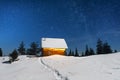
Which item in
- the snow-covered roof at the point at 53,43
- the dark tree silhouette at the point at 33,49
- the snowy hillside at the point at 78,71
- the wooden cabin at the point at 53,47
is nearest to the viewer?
the snowy hillside at the point at 78,71

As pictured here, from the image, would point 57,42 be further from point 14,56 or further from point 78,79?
point 78,79

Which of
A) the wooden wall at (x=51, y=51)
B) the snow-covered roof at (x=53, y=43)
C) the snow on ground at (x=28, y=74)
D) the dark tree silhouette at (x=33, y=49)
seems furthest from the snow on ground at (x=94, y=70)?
the dark tree silhouette at (x=33, y=49)

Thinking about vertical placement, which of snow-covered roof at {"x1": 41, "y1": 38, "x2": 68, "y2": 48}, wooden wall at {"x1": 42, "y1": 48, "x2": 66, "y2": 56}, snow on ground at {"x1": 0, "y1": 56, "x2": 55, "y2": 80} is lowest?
snow on ground at {"x1": 0, "y1": 56, "x2": 55, "y2": 80}

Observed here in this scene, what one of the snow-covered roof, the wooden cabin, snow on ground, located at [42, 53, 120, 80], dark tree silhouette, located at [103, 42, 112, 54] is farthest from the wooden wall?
snow on ground, located at [42, 53, 120, 80]

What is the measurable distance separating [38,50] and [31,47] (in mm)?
3976

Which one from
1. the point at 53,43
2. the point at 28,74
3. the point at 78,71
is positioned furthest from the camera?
the point at 53,43

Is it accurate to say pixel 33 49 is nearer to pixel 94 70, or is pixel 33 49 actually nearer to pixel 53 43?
pixel 53 43

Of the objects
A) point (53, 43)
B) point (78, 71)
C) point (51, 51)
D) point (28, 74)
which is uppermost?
point (53, 43)

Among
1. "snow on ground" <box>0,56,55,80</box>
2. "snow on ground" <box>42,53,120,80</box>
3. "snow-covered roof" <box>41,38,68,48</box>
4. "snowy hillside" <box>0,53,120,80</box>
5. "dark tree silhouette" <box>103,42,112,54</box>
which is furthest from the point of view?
"dark tree silhouette" <box>103,42,112,54</box>

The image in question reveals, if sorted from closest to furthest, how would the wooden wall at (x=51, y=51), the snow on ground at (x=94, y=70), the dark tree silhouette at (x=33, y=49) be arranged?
the snow on ground at (x=94, y=70) < the wooden wall at (x=51, y=51) < the dark tree silhouette at (x=33, y=49)

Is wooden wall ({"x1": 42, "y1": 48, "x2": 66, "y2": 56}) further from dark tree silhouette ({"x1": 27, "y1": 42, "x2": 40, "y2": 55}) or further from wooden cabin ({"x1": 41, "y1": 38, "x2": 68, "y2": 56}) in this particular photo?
dark tree silhouette ({"x1": 27, "y1": 42, "x2": 40, "y2": 55})

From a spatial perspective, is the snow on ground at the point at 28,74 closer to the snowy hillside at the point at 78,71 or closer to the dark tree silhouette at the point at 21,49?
the snowy hillside at the point at 78,71

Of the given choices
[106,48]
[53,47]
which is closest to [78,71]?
[53,47]

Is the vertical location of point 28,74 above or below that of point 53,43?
below
